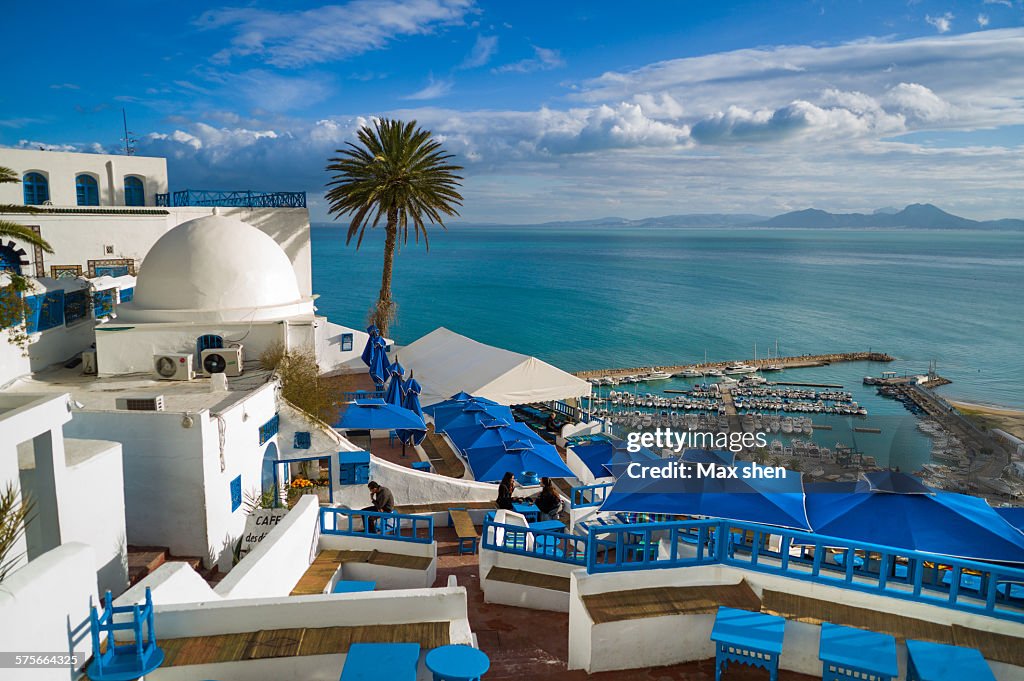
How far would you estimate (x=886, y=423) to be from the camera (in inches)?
1860

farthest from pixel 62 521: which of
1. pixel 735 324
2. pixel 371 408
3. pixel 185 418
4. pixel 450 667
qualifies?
pixel 735 324

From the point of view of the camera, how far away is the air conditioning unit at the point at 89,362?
52.7 ft

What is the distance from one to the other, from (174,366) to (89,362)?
2225 mm

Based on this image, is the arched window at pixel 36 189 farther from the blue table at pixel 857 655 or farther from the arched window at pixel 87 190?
the blue table at pixel 857 655

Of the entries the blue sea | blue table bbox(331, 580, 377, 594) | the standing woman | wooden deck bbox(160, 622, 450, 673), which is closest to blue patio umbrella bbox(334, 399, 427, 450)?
the standing woman

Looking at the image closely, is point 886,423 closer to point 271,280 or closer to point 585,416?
point 585,416

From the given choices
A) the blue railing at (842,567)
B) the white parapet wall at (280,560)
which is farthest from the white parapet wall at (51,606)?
the blue railing at (842,567)

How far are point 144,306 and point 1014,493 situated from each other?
3403 centimetres

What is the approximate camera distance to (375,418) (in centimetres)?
1648

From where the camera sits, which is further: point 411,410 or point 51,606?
point 411,410

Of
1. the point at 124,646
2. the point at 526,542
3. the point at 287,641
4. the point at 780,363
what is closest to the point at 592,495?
the point at 526,542

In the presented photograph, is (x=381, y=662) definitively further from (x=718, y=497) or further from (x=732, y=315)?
(x=732, y=315)

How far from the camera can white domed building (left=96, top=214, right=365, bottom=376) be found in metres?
16.2

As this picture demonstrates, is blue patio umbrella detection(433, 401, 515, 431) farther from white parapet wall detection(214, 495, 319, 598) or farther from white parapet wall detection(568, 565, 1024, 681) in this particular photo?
white parapet wall detection(568, 565, 1024, 681)
